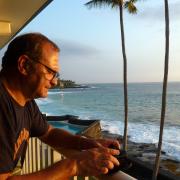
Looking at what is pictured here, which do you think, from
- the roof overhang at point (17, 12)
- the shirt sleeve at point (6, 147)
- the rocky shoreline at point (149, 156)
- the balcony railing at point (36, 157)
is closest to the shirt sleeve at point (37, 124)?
the shirt sleeve at point (6, 147)

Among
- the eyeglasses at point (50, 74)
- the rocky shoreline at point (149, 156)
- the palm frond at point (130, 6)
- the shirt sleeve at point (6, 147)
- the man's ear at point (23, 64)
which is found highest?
the palm frond at point (130, 6)

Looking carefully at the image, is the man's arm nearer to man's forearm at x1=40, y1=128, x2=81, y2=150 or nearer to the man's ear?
man's forearm at x1=40, y1=128, x2=81, y2=150

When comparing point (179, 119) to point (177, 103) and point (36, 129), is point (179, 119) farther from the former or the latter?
point (36, 129)

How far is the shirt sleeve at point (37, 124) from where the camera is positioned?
5.76 feet

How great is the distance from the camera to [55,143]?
76.2 inches

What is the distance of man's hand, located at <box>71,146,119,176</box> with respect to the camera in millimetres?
1294

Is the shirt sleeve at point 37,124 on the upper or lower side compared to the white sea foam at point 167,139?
upper

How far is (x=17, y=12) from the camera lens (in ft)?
17.7

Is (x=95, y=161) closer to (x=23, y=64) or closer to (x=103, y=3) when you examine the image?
(x=23, y=64)

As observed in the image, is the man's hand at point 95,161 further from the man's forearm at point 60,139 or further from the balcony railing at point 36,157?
the balcony railing at point 36,157

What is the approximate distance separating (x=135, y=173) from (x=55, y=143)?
12730mm

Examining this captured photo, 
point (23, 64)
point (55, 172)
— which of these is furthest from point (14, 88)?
point (55, 172)

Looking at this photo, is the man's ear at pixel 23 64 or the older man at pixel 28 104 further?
the man's ear at pixel 23 64

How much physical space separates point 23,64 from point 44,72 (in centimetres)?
10
